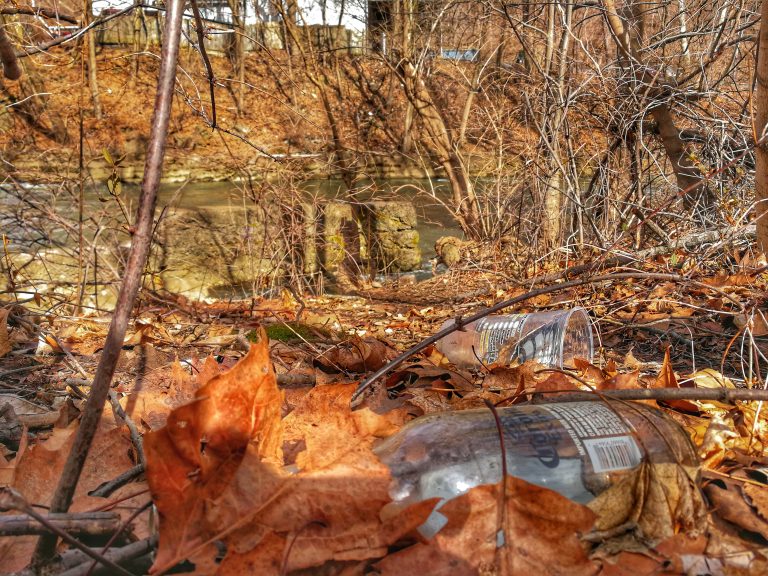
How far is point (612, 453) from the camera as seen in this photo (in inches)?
48.5

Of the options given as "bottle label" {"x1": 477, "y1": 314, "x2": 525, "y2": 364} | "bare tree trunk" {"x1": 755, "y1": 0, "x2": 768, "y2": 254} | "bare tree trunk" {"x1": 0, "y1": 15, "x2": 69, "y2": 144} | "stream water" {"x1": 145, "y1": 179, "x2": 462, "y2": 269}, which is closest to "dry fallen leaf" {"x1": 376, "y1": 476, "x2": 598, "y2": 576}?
"bottle label" {"x1": 477, "y1": 314, "x2": 525, "y2": 364}

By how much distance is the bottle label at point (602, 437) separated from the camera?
122cm

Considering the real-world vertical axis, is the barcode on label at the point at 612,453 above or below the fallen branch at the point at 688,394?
below

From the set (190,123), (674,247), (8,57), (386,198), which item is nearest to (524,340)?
(674,247)

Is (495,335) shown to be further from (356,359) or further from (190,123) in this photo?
(190,123)

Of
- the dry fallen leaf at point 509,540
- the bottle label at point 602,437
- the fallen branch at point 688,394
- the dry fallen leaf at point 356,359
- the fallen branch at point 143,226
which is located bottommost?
the dry fallen leaf at point 356,359

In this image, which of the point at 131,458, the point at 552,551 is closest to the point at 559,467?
the point at 552,551

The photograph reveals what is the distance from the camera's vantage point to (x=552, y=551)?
104 cm

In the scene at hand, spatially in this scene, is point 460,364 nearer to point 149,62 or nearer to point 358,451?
point 358,451

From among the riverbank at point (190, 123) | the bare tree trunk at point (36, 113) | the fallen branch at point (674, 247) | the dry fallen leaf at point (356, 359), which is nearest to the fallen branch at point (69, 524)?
the dry fallen leaf at point (356, 359)

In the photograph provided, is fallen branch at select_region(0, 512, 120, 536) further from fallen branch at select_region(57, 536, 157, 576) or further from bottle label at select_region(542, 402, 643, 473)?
bottle label at select_region(542, 402, 643, 473)

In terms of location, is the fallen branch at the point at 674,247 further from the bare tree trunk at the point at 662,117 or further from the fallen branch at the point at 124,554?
the fallen branch at the point at 124,554

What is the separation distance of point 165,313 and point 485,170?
3853mm

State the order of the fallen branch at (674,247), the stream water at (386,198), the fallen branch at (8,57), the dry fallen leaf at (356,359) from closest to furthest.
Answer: the dry fallen leaf at (356,359) < the fallen branch at (674,247) < the fallen branch at (8,57) < the stream water at (386,198)
